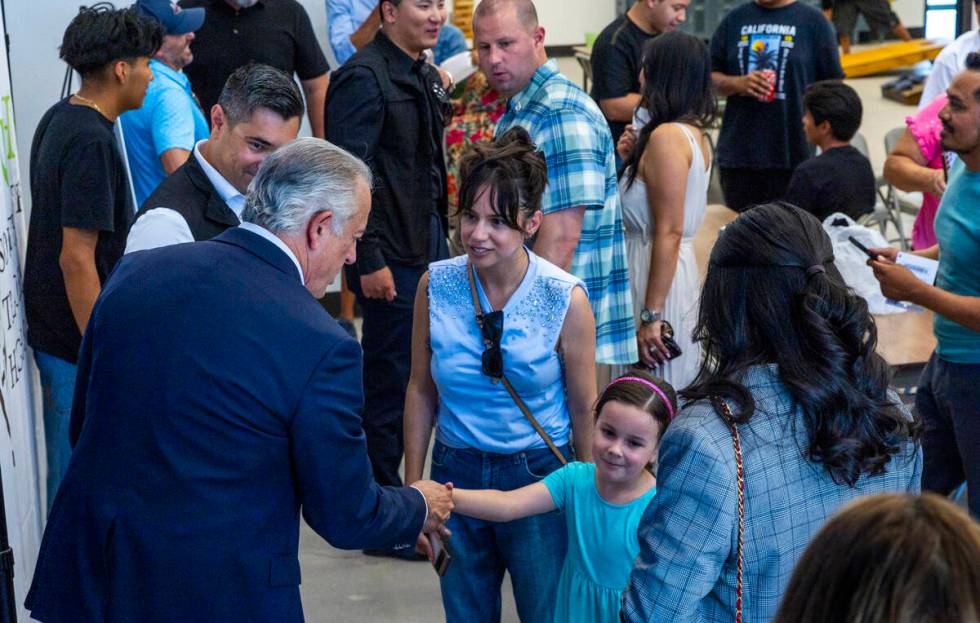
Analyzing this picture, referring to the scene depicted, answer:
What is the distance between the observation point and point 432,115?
13.8 ft

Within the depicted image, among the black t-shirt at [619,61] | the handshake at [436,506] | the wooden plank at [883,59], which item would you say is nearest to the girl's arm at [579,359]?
the handshake at [436,506]

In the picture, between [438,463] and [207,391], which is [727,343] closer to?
[207,391]

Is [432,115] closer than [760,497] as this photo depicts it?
No

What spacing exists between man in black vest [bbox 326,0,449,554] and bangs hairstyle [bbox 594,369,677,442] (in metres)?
1.53

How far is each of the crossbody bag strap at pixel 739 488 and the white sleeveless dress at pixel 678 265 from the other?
2125 mm

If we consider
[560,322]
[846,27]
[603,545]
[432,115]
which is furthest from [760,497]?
[846,27]

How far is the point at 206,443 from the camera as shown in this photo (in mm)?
1990

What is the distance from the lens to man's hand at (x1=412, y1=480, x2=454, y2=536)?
8.01 feet

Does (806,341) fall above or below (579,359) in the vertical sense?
above

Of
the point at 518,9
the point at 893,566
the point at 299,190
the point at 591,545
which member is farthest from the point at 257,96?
the point at 893,566

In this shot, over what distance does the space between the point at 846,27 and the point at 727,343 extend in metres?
14.2

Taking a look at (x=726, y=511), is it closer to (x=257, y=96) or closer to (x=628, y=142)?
(x=257, y=96)

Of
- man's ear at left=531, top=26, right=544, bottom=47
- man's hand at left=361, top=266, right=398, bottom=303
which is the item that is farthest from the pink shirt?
man's hand at left=361, top=266, right=398, bottom=303

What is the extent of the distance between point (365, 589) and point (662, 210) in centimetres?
160
